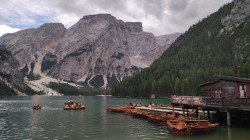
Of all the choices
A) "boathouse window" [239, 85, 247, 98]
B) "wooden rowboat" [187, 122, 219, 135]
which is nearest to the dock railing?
"boathouse window" [239, 85, 247, 98]

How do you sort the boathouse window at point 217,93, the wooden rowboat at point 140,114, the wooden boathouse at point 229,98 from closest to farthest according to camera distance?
1. the wooden boathouse at point 229,98
2. the boathouse window at point 217,93
3. the wooden rowboat at point 140,114

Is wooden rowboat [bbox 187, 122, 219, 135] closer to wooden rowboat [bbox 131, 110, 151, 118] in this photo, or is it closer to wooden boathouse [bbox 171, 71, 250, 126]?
wooden boathouse [bbox 171, 71, 250, 126]

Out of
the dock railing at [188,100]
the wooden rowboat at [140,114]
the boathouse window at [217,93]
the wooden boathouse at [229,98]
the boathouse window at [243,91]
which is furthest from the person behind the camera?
the wooden rowboat at [140,114]

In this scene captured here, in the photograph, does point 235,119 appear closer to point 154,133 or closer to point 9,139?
point 154,133

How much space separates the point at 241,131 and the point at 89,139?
2679 centimetres

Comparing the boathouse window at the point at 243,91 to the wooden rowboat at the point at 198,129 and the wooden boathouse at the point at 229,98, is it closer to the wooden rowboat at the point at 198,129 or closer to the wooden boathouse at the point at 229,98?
the wooden boathouse at the point at 229,98

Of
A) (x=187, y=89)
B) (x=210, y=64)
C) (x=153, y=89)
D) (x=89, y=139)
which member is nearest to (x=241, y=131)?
(x=89, y=139)

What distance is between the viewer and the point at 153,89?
18200cm

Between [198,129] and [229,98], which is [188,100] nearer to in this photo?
[229,98]

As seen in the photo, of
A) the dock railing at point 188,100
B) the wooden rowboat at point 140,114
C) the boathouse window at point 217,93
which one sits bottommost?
the wooden rowboat at point 140,114

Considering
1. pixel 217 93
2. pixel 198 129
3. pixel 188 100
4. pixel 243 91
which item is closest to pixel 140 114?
pixel 188 100

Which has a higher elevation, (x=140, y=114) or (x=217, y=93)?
(x=217, y=93)

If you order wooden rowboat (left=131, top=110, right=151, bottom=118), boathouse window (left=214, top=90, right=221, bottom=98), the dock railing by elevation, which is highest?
boathouse window (left=214, top=90, right=221, bottom=98)

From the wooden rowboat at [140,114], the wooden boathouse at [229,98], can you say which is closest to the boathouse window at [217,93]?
the wooden boathouse at [229,98]
